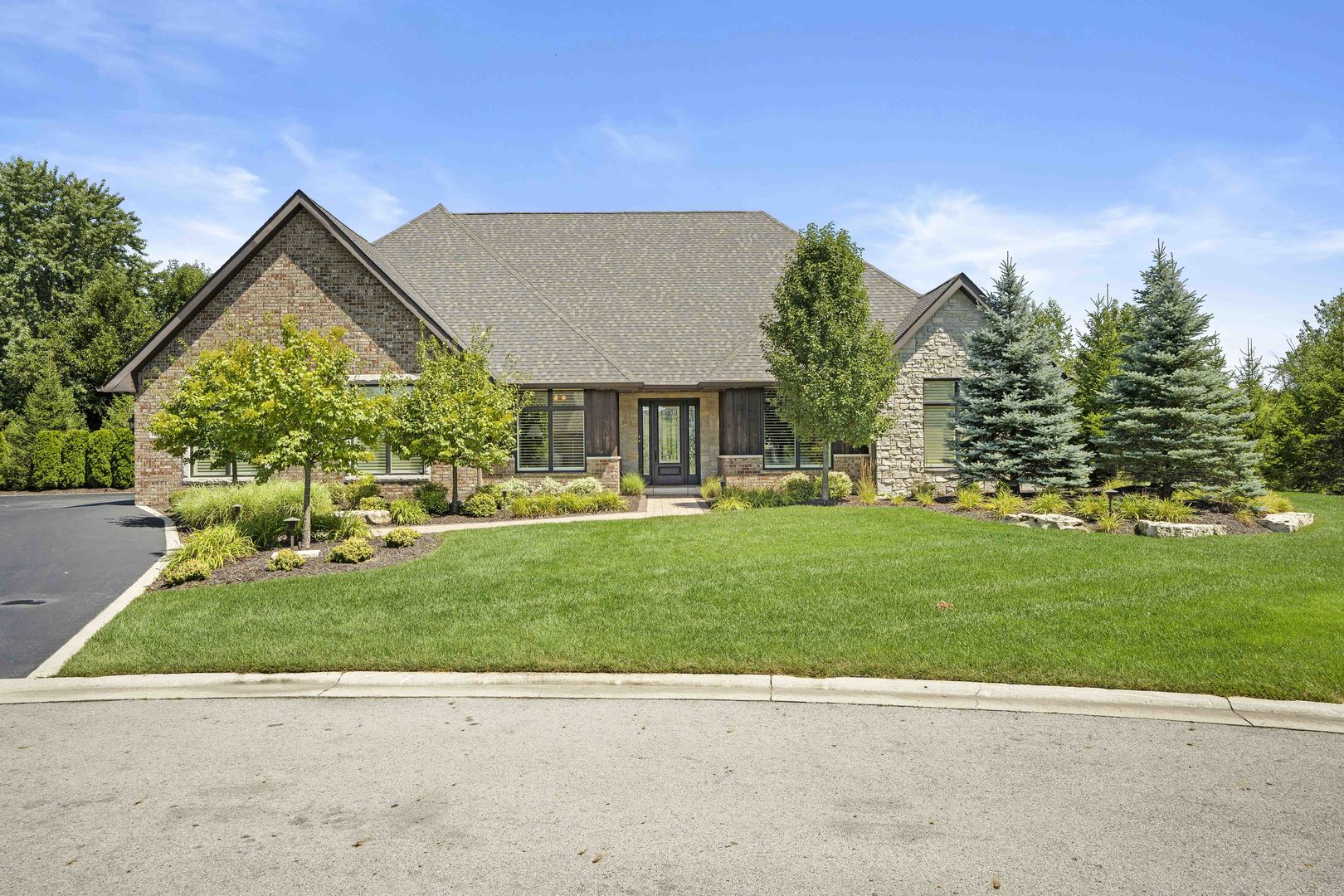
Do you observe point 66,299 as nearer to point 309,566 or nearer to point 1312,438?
point 309,566

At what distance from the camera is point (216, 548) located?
12367 mm

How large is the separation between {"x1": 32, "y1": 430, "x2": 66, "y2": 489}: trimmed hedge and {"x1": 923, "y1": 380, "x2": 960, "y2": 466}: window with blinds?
1204 inches

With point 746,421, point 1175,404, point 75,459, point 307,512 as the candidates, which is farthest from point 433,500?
point 75,459

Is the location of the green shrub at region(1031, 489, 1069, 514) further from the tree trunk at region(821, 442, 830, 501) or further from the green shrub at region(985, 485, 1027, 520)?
the tree trunk at region(821, 442, 830, 501)

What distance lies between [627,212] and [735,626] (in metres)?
24.3

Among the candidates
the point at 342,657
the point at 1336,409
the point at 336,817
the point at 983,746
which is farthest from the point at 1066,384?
the point at 336,817

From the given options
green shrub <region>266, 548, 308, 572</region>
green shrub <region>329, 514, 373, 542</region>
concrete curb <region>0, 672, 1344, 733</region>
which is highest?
green shrub <region>329, 514, 373, 542</region>

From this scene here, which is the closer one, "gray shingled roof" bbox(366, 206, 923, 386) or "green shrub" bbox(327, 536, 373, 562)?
"green shrub" bbox(327, 536, 373, 562)

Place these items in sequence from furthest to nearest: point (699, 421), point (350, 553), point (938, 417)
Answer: point (699, 421)
point (938, 417)
point (350, 553)

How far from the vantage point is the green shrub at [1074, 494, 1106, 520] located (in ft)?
51.4

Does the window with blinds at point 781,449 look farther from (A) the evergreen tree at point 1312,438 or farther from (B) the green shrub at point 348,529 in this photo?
(A) the evergreen tree at point 1312,438

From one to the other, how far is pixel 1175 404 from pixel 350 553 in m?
16.4

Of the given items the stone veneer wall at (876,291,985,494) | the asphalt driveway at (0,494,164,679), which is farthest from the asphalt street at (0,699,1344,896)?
the stone veneer wall at (876,291,985,494)

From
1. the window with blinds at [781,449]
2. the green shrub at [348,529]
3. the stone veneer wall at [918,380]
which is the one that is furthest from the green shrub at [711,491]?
the green shrub at [348,529]
